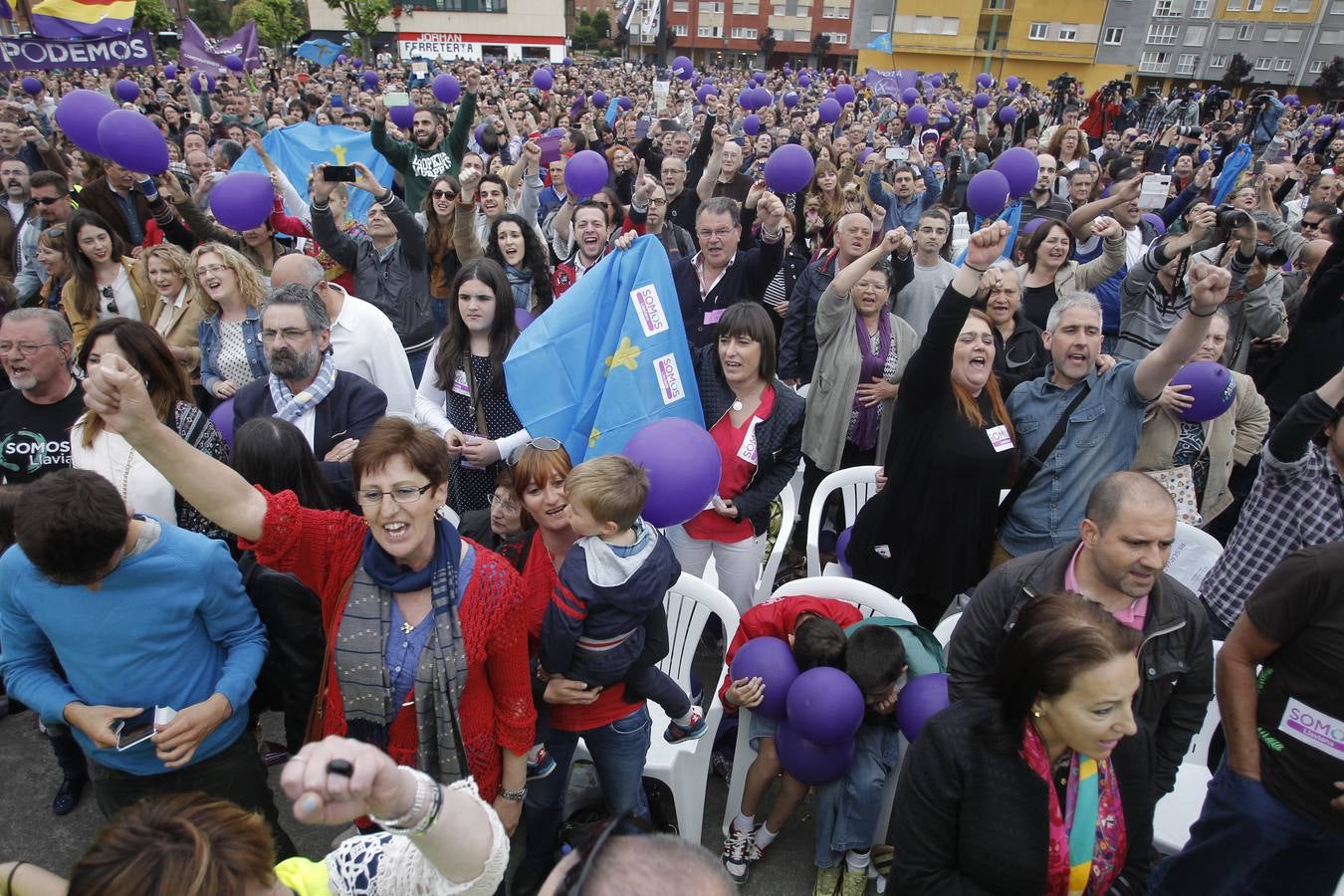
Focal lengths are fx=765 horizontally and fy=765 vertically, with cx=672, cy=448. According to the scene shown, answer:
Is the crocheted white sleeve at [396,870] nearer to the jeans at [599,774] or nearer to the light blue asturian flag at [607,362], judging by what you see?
the jeans at [599,774]

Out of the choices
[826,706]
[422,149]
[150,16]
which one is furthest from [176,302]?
[150,16]

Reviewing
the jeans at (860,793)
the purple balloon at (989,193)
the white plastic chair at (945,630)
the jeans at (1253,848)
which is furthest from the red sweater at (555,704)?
the purple balloon at (989,193)

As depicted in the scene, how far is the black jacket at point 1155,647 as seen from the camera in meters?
1.99

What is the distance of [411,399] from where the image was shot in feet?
12.1

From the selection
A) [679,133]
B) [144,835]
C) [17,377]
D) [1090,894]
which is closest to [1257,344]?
[1090,894]

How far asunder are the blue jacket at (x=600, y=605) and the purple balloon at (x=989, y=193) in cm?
390

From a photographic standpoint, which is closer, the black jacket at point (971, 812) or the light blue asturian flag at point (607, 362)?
the black jacket at point (971, 812)

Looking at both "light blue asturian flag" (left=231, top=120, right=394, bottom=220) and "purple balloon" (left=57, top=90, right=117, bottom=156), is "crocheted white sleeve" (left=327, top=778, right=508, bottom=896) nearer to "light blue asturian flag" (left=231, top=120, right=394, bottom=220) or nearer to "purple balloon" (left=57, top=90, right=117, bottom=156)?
"purple balloon" (left=57, top=90, right=117, bottom=156)

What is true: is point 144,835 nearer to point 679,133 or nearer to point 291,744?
point 291,744

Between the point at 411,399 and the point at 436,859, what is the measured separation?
2.84m

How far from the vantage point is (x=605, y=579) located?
81.0 inches

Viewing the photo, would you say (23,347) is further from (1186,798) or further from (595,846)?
(1186,798)

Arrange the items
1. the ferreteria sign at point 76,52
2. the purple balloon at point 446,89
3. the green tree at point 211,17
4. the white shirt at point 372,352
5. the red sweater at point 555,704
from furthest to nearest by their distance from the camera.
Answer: the green tree at point 211,17 < the purple balloon at point 446,89 < the ferreteria sign at point 76,52 < the white shirt at point 372,352 < the red sweater at point 555,704

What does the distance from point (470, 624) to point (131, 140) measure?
454cm
